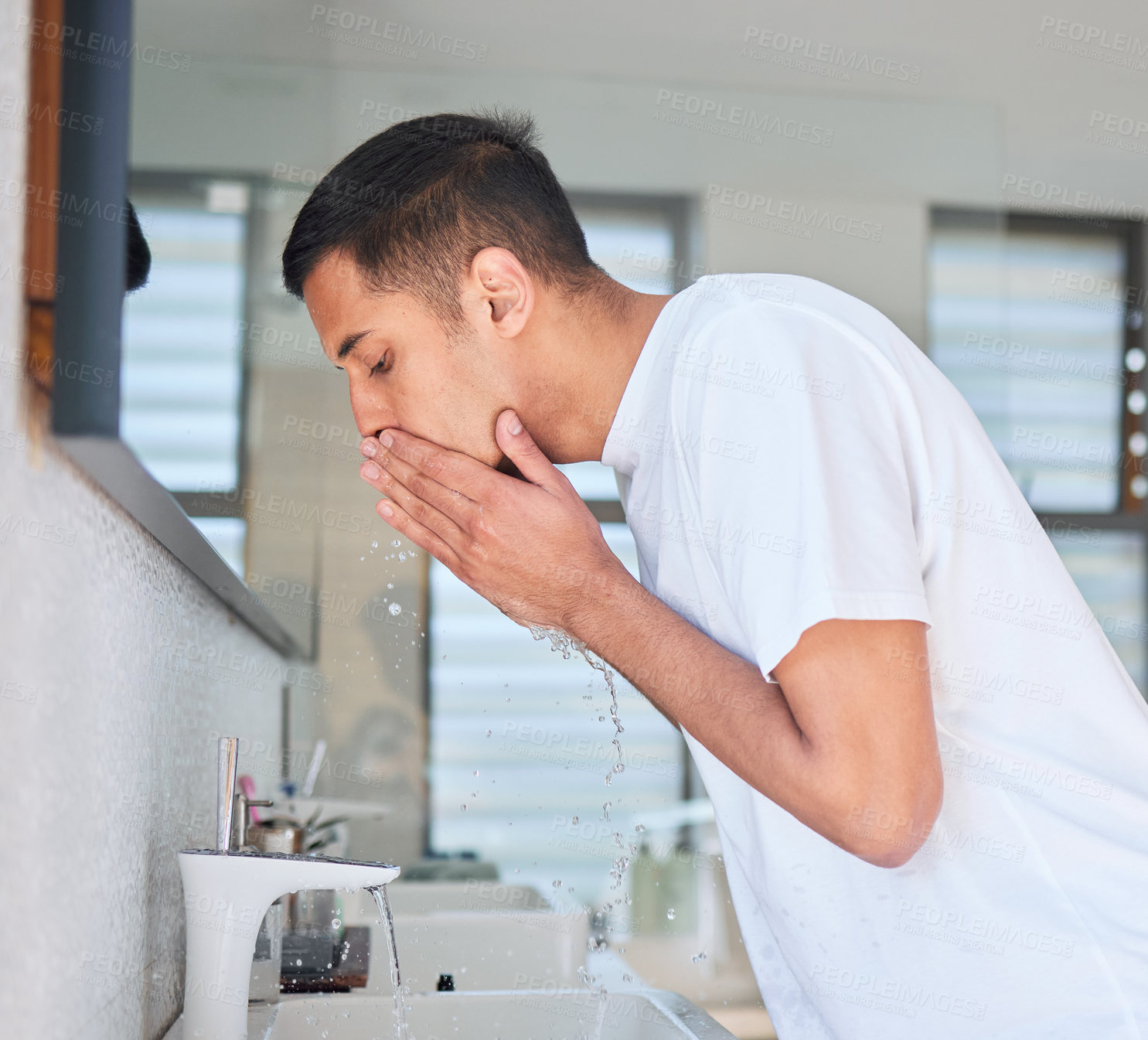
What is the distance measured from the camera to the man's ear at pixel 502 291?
87 centimetres

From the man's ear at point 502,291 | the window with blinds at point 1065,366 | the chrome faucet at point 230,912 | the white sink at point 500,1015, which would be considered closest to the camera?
the chrome faucet at point 230,912

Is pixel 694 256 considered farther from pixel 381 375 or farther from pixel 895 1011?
pixel 895 1011

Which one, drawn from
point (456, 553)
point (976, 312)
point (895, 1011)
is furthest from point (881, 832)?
point (976, 312)

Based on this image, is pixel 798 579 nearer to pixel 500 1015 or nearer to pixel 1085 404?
pixel 500 1015

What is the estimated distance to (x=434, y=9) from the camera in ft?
8.13

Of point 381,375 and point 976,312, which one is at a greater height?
point 976,312

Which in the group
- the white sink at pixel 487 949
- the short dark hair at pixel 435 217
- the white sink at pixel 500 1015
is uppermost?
the short dark hair at pixel 435 217

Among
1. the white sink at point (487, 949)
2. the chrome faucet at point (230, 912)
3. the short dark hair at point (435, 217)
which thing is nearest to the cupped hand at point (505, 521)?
the short dark hair at point (435, 217)

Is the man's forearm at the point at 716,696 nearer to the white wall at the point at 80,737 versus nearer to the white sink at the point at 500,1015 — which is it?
the white wall at the point at 80,737

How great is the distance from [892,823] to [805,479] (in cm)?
20

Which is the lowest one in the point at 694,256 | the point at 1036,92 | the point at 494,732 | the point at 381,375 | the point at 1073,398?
the point at 494,732

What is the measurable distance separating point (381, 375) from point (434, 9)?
74.6 inches

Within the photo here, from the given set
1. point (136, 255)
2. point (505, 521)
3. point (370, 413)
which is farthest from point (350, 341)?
point (136, 255)

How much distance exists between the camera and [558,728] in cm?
291
